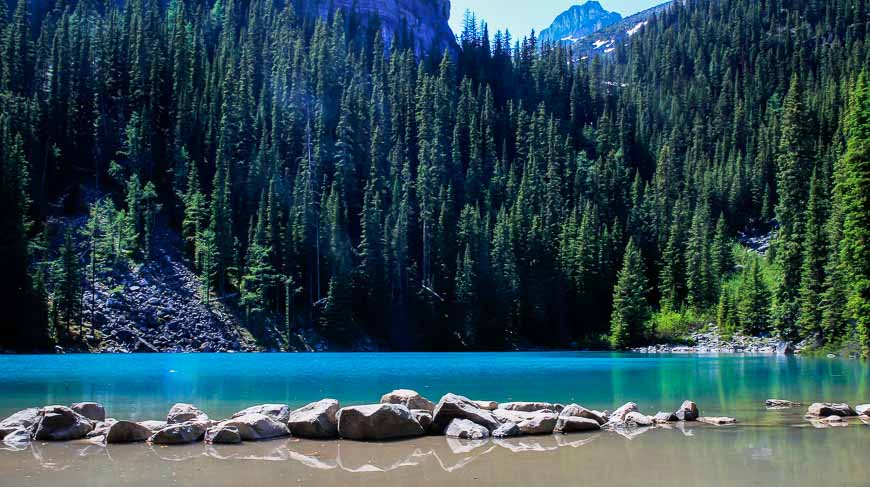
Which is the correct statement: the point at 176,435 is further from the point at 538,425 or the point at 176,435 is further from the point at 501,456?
the point at 538,425

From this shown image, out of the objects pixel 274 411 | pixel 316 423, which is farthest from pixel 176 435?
pixel 274 411

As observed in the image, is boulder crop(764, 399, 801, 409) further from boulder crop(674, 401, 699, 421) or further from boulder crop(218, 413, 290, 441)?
boulder crop(218, 413, 290, 441)

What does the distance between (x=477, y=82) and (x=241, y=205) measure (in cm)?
7315

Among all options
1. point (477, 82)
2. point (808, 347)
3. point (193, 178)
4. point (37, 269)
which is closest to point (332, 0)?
point (477, 82)

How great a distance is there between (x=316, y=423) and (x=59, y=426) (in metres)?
5.59

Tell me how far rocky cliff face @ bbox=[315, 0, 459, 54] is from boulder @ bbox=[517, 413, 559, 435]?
14398 cm

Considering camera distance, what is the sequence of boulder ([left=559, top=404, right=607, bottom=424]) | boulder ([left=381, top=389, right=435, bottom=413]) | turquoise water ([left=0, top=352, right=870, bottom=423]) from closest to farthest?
boulder ([left=559, top=404, right=607, bottom=424]) → boulder ([left=381, top=389, right=435, bottom=413]) → turquoise water ([left=0, top=352, right=870, bottom=423])

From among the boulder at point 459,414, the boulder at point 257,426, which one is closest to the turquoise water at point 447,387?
the boulder at point 257,426

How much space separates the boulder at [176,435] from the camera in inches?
606

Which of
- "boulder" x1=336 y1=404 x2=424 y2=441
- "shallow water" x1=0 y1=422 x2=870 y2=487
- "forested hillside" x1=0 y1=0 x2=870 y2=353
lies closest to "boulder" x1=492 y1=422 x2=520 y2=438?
"shallow water" x1=0 y1=422 x2=870 y2=487

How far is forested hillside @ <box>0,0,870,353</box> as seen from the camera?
251 ft

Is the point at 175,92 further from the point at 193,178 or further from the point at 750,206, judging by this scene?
the point at 750,206

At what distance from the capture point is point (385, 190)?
359ft

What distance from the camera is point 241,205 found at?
325 ft
